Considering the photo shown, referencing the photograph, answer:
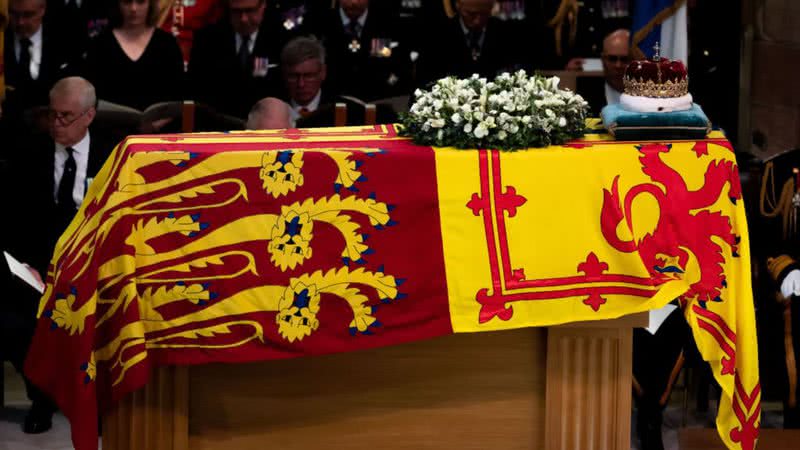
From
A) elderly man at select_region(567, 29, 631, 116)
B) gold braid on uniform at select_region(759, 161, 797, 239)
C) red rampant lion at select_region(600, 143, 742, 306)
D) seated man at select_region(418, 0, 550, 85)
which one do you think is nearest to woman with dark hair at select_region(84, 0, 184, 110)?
seated man at select_region(418, 0, 550, 85)

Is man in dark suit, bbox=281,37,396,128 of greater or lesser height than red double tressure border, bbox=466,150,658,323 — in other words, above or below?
above

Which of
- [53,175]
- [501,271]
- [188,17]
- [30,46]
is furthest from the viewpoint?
[188,17]

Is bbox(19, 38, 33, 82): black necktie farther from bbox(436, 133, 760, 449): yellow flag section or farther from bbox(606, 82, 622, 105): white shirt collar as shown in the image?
bbox(436, 133, 760, 449): yellow flag section

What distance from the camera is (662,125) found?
5.18 meters

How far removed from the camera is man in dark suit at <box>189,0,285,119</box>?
8156mm

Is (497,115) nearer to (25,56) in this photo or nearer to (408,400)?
(408,400)

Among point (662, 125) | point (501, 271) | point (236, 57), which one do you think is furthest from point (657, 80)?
point (236, 57)

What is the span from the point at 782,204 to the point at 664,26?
185cm

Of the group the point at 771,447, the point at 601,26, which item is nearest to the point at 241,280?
the point at 771,447

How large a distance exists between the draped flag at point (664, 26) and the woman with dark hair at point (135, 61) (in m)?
2.22

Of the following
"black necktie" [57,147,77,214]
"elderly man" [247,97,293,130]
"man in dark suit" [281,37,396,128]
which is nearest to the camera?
"elderly man" [247,97,293,130]

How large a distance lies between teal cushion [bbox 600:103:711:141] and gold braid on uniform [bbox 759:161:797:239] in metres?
1.36

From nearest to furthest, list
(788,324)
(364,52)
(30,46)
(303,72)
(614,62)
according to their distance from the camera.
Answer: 1. (788,324)
2. (303,72)
3. (614,62)
4. (30,46)
5. (364,52)

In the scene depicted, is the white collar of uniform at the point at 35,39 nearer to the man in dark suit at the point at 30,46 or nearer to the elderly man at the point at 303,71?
the man in dark suit at the point at 30,46
